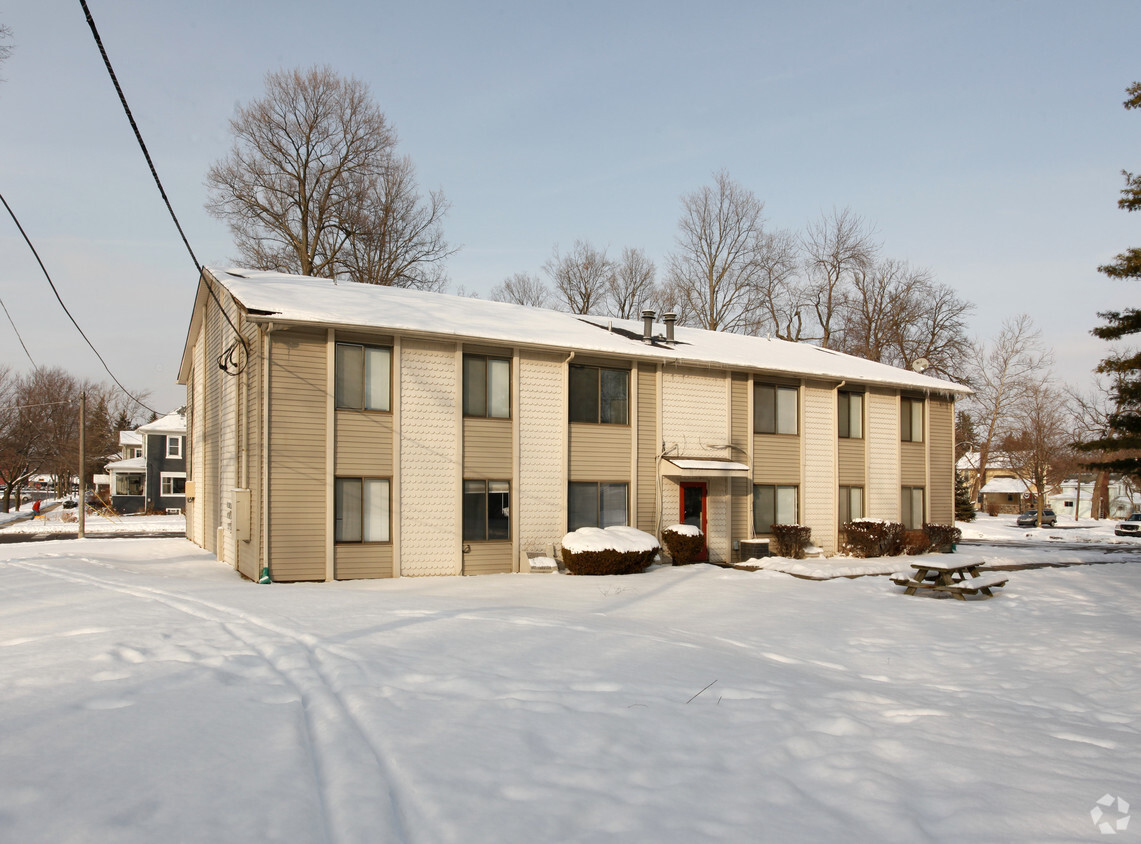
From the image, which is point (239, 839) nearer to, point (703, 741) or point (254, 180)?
point (703, 741)

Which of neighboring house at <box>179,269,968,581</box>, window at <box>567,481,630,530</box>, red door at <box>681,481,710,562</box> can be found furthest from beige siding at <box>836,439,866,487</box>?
window at <box>567,481,630,530</box>

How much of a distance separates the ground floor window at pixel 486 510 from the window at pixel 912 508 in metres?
13.4

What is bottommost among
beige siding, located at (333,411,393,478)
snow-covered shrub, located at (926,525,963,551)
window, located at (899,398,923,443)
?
snow-covered shrub, located at (926,525,963,551)

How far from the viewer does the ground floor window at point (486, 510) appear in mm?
16359

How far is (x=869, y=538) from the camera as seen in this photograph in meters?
21.3

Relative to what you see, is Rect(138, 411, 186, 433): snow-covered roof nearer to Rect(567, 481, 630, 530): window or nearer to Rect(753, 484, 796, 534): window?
Rect(567, 481, 630, 530): window

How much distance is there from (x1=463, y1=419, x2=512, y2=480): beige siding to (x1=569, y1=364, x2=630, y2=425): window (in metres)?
1.96

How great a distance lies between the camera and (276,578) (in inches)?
563

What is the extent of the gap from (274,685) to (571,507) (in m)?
12.4

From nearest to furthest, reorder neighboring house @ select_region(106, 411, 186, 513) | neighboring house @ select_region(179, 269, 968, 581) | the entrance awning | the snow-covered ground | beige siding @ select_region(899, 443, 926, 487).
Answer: the snow-covered ground, neighboring house @ select_region(179, 269, 968, 581), the entrance awning, beige siding @ select_region(899, 443, 926, 487), neighboring house @ select_region(106, 411, 186, 513)

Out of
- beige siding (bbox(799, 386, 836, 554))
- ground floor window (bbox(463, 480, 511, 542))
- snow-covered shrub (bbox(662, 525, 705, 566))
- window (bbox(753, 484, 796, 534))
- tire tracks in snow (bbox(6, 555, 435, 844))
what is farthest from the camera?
beige siding (bbox(799, 386, 836, 554))

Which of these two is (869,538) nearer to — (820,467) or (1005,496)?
(820,467)

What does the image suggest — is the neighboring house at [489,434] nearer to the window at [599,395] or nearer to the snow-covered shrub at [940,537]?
the window at [599,395]

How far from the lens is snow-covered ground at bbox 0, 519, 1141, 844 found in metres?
3.72
